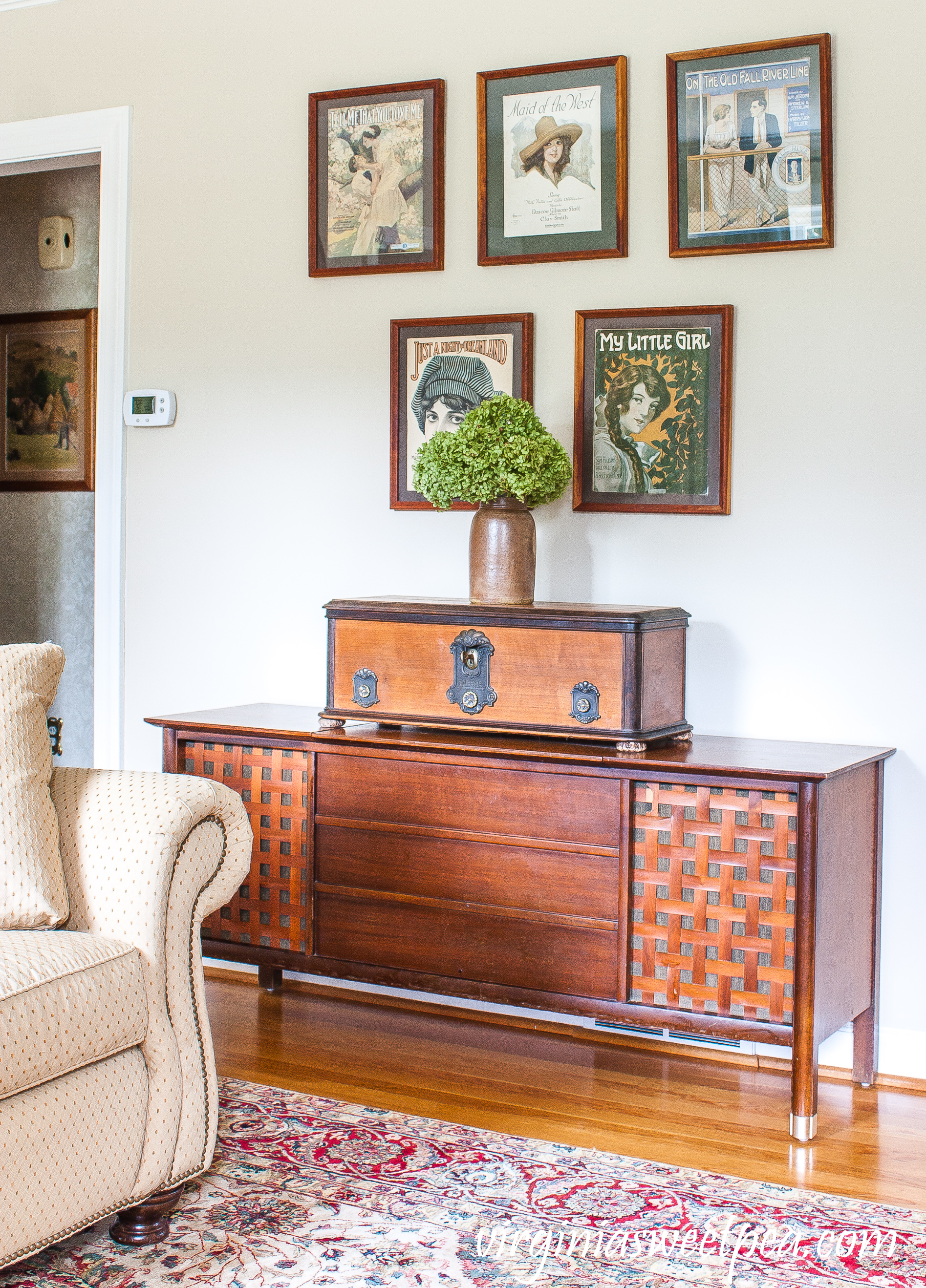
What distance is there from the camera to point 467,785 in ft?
8.88

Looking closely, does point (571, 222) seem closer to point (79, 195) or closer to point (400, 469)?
point (400, 469)

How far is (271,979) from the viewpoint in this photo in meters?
3.31

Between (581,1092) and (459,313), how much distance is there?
1.86 meters

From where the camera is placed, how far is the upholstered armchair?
5.82 feet

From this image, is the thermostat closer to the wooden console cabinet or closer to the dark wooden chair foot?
the wooden console cabinet

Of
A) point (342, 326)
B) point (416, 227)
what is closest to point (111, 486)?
point (342, 326)

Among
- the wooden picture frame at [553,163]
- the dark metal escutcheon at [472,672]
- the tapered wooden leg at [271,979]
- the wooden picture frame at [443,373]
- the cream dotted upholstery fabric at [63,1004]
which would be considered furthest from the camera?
the tapered wooden leg at [271,979]

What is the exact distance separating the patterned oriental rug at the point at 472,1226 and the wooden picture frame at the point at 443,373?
157 centimetres

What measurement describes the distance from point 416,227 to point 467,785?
1449 millimetres

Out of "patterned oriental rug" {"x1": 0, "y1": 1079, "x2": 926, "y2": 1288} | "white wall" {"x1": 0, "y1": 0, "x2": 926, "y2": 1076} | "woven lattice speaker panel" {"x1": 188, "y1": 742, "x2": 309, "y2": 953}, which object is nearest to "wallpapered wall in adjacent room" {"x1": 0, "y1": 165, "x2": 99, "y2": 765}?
"white wall" {"x1": 0, "y1": 0, "x2": 926, "y2": 1076}

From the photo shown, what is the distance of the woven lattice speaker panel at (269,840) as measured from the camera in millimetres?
2902

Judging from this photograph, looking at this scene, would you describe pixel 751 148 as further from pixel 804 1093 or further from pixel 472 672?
pixel 804 1093

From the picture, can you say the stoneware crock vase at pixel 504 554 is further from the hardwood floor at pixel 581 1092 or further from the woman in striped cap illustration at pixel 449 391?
the hardwood floor at pixel 581 1092

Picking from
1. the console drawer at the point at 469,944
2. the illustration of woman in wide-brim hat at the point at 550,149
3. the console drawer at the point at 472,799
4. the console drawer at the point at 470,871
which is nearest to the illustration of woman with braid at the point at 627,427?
the illustration of woman in wide-brim hat at the point at 550,149
